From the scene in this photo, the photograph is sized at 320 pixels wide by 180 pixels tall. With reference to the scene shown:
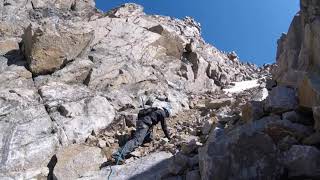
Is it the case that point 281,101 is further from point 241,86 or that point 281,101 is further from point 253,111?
point 241,86

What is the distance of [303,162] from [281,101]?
234 cm

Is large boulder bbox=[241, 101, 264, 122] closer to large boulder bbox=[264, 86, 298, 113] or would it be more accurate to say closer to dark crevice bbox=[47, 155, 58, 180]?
large boulder bbox=[264, 86, 298, 113]

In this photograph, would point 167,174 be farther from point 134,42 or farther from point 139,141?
point 134,42

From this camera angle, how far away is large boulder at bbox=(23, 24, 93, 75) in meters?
20.1

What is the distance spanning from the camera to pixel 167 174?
10.8m

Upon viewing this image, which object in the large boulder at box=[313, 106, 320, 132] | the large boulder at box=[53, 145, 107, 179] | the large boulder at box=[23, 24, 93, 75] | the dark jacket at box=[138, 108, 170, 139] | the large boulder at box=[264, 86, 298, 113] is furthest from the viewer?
the large boulder at box=[23, 24, 93, 75]

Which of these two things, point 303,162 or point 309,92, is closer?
point 303,162

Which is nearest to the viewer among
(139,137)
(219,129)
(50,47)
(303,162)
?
(303,162)

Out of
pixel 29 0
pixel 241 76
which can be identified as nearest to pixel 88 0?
pixel 29 0

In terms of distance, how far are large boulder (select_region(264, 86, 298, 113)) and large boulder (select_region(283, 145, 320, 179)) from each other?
1.83 metres

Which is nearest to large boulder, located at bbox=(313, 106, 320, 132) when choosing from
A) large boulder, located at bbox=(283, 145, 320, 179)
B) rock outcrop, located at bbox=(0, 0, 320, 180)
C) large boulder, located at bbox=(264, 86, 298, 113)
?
rock outcrop, located at bbox=(0, 0, 320, 180)

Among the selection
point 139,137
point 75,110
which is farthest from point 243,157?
point 75,110

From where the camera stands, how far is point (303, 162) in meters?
7.92

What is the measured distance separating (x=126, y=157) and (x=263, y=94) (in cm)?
552
